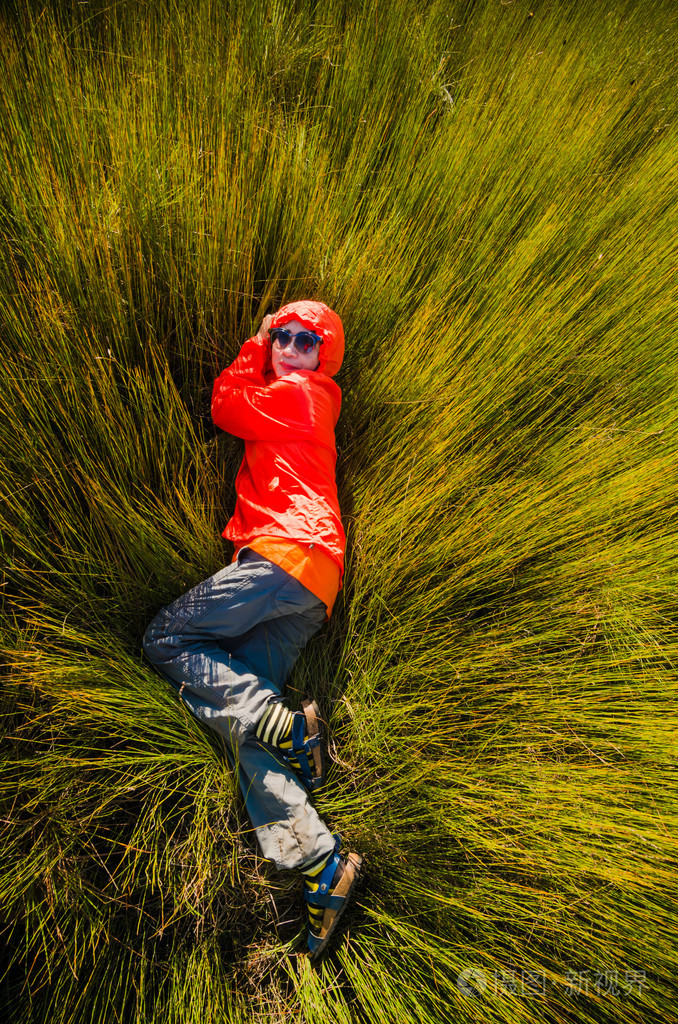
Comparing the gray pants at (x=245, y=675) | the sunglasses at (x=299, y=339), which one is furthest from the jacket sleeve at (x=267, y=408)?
the gray pants at (x=245, y=675)

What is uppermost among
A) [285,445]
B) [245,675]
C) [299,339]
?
[299,339]

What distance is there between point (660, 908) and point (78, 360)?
6.61 feet

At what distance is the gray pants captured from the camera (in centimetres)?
121

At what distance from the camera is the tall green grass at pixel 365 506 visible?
3.75 ft

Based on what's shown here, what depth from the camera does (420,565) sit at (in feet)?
4.73

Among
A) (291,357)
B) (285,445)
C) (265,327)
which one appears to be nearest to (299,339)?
(291,357)

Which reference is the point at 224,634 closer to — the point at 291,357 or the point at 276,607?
the point at 276,607

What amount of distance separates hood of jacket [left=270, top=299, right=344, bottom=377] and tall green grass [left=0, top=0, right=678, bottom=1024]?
179 mm

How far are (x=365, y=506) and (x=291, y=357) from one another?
51 cm

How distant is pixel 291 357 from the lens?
1457 mm

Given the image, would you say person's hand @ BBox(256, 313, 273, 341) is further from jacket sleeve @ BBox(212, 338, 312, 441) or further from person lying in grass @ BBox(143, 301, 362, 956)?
jacket sleeve @ BBox(212, 338, 312, 441)

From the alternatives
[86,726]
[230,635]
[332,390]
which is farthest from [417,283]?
[86,726]

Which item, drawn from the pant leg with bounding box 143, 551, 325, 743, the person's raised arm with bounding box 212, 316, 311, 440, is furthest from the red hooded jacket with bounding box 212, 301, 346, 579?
the pant leg with bounding box 143, 551, 325, 743

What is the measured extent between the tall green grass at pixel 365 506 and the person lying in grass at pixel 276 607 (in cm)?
9
